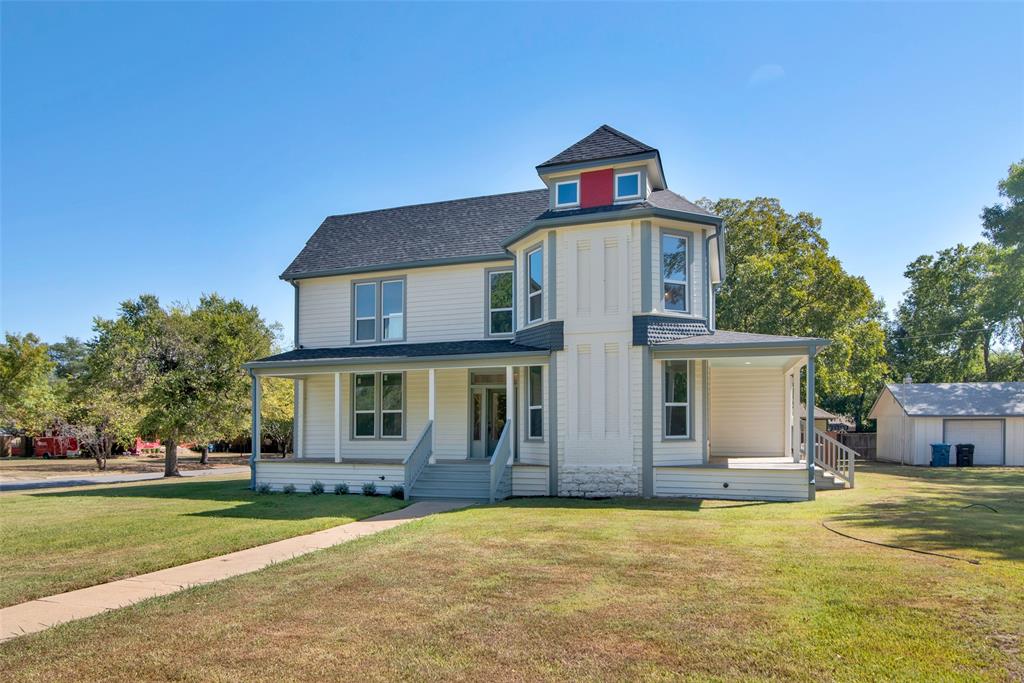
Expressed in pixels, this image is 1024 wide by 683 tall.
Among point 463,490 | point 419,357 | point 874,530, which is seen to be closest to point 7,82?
point 419,357

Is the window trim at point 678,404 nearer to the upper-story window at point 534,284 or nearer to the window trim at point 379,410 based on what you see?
the upper-story window at point 534,284

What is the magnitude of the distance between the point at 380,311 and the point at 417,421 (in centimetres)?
354

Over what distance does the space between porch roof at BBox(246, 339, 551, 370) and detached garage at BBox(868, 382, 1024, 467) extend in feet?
74.8

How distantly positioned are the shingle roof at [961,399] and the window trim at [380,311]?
23989mm

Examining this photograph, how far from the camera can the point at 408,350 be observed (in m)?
18.2

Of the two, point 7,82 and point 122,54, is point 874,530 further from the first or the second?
point 122,54

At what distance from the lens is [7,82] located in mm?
10852

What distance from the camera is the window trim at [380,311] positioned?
19469 millimetres

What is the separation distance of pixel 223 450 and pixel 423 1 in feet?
139

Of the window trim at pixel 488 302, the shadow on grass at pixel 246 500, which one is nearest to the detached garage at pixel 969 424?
the window trim at pixel 488 302

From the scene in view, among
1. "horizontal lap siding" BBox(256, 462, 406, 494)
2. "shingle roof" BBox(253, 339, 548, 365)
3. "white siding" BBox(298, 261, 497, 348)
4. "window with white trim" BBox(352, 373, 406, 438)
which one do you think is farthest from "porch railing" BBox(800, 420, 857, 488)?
"window with white trim" BBox(352, 373, 406, 438)

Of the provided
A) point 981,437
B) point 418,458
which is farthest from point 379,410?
point 981,437

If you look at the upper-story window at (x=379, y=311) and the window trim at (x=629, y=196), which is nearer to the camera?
the window trim at (x=629, y=196)

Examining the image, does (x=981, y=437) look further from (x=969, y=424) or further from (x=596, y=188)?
(x=596, y=188)
